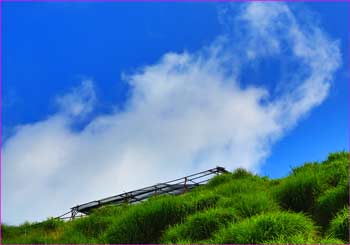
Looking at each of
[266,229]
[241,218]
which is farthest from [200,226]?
[266,229]

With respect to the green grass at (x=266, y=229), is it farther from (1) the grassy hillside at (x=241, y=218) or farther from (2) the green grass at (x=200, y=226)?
(2) the green grass at (x=200, y=226)

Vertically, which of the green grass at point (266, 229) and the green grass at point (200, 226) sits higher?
the green grass at point (200, 226)

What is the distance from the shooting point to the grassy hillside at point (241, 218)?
11.4m

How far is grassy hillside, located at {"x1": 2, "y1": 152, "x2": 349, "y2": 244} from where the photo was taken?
37.4ft

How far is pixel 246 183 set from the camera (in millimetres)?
17328

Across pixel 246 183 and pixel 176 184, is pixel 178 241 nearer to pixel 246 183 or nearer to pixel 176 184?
pixel 246 183

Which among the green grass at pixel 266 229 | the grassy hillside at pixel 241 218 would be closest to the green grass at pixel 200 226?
the grassy hillside at pixel 241 218

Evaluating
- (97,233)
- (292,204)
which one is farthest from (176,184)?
(292,204)

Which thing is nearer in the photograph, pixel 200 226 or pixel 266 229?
pixel 266 229

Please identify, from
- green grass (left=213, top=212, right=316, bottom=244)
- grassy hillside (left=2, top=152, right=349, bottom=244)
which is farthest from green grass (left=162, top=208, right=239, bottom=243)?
green grass (left=213, top=212, right=316, bottom=244)

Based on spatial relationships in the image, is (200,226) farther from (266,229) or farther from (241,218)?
(266,229)

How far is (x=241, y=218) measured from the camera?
1273 cm

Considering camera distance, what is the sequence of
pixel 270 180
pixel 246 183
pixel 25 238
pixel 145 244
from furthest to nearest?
pixel 270 180, pixel 246 183, pixel 25 238, pixel 145 244

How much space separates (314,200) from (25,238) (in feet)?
25.2
